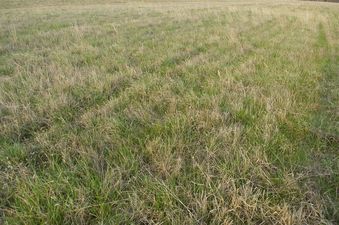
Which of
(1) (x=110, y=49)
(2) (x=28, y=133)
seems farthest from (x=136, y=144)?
(1) (x=110, y=49)

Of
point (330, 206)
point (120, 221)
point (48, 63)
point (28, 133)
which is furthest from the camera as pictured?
point (48, 63)

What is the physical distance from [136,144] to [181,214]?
3.96ft

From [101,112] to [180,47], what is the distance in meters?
4.95

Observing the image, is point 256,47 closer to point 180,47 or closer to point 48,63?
point 180,47

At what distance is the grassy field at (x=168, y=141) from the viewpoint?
100 inches

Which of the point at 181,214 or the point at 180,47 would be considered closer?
the point at 181,214

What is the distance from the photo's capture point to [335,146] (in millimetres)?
3654

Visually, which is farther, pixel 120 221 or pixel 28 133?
pixel 28 133

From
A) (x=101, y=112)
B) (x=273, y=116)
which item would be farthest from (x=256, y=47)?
(x=101, y=112)

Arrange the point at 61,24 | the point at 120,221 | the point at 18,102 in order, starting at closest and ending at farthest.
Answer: the point at 120,221 → the point at 18,102 → the point at 61,24

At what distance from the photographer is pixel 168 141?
3.40 meters

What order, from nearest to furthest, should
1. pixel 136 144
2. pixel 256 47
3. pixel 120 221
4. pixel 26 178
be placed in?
pixel 120 221 → pixel 26 178 → pixel 136 144 → pixel 256 47

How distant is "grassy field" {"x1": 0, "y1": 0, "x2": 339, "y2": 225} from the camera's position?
2.55 m

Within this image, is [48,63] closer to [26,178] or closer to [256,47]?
[26,178]
